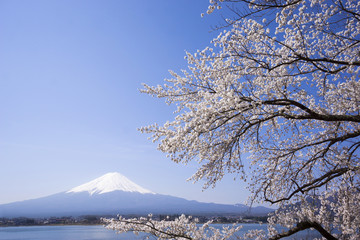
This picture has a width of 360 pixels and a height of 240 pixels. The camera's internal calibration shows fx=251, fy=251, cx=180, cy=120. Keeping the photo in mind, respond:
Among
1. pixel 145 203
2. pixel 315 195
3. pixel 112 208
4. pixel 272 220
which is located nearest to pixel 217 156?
pixel 315 195

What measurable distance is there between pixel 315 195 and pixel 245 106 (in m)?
2.12

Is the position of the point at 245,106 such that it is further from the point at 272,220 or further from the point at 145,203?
the point at 145,203

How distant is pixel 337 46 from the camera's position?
359 centimetres

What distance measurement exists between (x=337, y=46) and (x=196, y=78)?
2.07 metres

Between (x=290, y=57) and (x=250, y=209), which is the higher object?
(x=290, y=57)

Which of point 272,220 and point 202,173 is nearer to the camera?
point 202,173

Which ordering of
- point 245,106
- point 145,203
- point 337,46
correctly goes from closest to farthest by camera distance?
point 245,106 → point 337,46 → point 145,203

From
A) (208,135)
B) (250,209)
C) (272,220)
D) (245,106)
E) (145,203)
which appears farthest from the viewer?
(145,203)

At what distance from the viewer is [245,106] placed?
9.84 ft

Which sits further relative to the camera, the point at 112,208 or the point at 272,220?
the point at 112,208

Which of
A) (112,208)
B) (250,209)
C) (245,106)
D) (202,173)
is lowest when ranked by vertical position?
(112,208)

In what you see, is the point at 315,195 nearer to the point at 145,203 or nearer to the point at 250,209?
the point at 250,209

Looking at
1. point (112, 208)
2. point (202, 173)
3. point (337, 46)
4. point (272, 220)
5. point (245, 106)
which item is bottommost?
point (112, 208)

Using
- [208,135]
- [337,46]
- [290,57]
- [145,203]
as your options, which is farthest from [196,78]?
[145,203]
